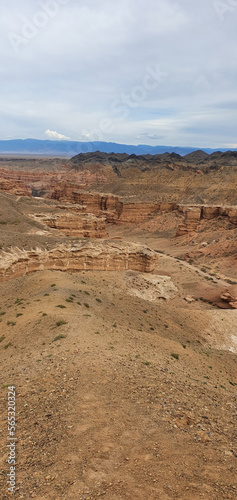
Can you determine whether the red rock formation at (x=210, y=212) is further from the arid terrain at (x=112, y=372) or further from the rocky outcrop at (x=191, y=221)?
the arid terrain at (x=112, y=372)

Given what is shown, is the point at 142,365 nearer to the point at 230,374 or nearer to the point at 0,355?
the point at 0,355

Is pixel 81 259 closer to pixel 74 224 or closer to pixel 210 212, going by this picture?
pixel 74 224

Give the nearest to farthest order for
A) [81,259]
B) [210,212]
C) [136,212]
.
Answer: [81,259]
[210,212]
[136,212]

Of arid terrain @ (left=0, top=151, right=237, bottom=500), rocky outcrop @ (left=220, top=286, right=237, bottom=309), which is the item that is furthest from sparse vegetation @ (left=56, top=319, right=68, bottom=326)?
rocky outcrop @ (left=220, top=286, right=237, bottom=309)

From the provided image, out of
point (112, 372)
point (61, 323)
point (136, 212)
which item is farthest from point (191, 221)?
point (112, 372)

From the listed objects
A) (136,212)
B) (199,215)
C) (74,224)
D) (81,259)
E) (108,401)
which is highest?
(108,401)
